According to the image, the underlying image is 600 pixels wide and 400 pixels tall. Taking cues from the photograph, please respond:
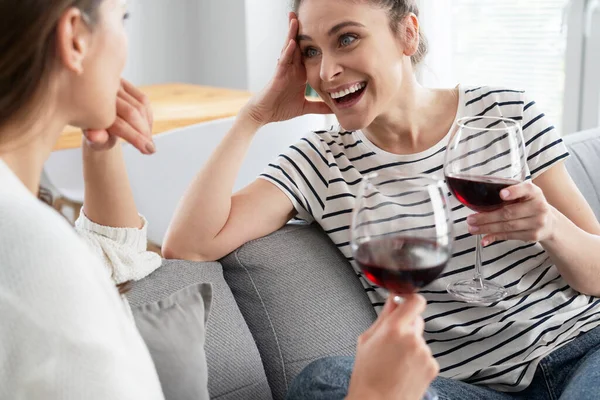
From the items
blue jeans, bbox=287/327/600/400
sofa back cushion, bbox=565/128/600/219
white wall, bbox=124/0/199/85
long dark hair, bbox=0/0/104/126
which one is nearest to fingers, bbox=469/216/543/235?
blue jeans, bbox=287/327/600/400

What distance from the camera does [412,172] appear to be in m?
1.69

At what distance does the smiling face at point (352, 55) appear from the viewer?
1631 millimetres

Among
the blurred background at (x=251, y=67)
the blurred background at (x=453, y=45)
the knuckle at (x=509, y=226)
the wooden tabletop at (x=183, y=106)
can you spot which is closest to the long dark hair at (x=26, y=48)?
the knuckle at (x=509, y=226)

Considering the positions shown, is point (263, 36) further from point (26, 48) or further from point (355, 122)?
point (26, 48)

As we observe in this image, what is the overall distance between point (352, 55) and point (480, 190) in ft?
1.42

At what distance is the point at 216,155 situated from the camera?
1.71m

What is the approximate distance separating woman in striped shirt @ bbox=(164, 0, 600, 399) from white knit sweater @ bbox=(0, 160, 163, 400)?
0.80m

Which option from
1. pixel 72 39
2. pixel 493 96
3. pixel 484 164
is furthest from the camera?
pixel 493 96

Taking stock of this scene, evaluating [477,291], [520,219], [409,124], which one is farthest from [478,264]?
[409,124]

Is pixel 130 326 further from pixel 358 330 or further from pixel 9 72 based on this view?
pixel 358 330

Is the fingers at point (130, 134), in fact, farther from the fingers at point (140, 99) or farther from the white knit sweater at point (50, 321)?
the white knit sweater at point (50, 321)

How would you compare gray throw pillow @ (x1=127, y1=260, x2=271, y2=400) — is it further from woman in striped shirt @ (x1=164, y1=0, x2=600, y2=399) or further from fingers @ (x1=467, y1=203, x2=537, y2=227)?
fingers @ (x1=467, y1=203, x2=537, y2=227)

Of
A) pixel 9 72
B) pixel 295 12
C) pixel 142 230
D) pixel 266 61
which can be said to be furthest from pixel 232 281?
pixel 266 61

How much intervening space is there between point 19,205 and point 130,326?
18 cm
